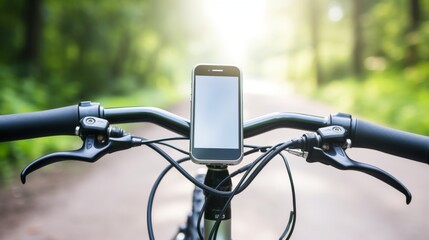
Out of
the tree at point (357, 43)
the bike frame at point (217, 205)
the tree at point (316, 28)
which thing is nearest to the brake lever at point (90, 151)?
the bike frame at point (217, 205)

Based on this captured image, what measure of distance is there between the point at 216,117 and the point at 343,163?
0.38m

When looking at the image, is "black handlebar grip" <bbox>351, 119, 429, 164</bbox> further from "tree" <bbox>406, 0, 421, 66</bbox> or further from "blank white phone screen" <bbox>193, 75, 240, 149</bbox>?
"tree" <bbox>406, 0, 421, 66</bbox>

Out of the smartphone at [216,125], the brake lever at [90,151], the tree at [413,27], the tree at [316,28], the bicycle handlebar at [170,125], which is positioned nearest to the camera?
the brake lever at [90,151]

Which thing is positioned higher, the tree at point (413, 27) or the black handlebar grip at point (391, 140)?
the tree at point (413, 27)

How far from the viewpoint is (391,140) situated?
1.61 m

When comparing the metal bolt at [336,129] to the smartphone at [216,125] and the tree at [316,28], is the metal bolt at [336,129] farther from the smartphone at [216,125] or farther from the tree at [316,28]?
the tree at [316,28]

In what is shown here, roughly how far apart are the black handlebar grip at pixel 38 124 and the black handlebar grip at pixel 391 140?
0.89 meters

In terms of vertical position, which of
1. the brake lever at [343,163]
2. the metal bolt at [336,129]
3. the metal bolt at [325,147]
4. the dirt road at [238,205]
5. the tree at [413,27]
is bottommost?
the dirt road at [238,205]

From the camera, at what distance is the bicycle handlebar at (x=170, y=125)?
159cm

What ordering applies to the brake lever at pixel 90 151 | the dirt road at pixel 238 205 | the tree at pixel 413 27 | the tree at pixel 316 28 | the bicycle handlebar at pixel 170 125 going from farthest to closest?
the tree at pixel 316 28 < the tree at pixel 413 27 < the dirt road at pixel 238 205 < the bicycle handlebar at pixel 170 125 < the brake lever at pixel 90 151

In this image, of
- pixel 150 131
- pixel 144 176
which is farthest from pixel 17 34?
pixel 144 176

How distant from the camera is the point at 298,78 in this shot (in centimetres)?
4534

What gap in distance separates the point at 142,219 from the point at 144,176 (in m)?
2.38

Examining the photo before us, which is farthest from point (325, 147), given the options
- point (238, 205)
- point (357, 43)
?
point (357, 43)
